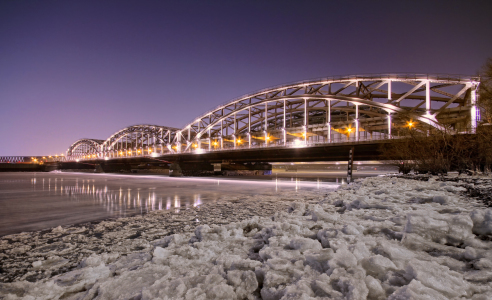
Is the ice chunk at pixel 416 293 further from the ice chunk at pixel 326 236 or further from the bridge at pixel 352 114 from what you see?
the bridge at pixel 352 114

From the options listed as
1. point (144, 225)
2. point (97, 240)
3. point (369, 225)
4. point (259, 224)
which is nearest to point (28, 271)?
point (97, 240)

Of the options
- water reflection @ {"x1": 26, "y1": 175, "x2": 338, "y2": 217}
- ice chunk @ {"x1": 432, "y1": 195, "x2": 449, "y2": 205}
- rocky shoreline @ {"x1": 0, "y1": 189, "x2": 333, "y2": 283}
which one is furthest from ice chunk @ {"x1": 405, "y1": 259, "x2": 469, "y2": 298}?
water reflection @ {"x1": 26, "y1": 175, "x2": 338, "y2": 217}

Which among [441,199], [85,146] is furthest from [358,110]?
[85,146]

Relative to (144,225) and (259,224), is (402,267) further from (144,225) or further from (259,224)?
(144,225)

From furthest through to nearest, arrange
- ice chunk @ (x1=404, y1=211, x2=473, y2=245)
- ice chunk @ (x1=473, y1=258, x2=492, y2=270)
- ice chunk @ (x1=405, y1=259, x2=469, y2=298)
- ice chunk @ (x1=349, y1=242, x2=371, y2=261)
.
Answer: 1. ice chunk @ (x1=404, y1=211, x2=473, y2=245)
2. ice chunk @ (x1=349, y1=242, x2=371, y2=261)
3. ice chunk @ (x1=473, y1=258, x2=492, y2=270)
4. ice chunk @ (x1=405, y1=259, x2=469, y2=298)

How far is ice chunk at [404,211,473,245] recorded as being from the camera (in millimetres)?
3301

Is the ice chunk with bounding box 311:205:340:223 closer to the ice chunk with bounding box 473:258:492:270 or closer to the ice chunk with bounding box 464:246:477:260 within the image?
the ice chunk with bounding box 464:246:477:260

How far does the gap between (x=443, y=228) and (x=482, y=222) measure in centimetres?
61

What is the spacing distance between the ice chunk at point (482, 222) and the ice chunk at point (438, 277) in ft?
5.17

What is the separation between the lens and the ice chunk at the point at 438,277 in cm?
213

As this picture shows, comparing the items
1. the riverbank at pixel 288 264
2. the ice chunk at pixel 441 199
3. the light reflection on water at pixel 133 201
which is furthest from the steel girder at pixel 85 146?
the ice chunk at pixel 441 199

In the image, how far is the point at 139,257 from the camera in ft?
13.4

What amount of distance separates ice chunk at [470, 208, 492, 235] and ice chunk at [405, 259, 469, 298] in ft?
5.17

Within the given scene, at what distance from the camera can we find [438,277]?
2330mm
